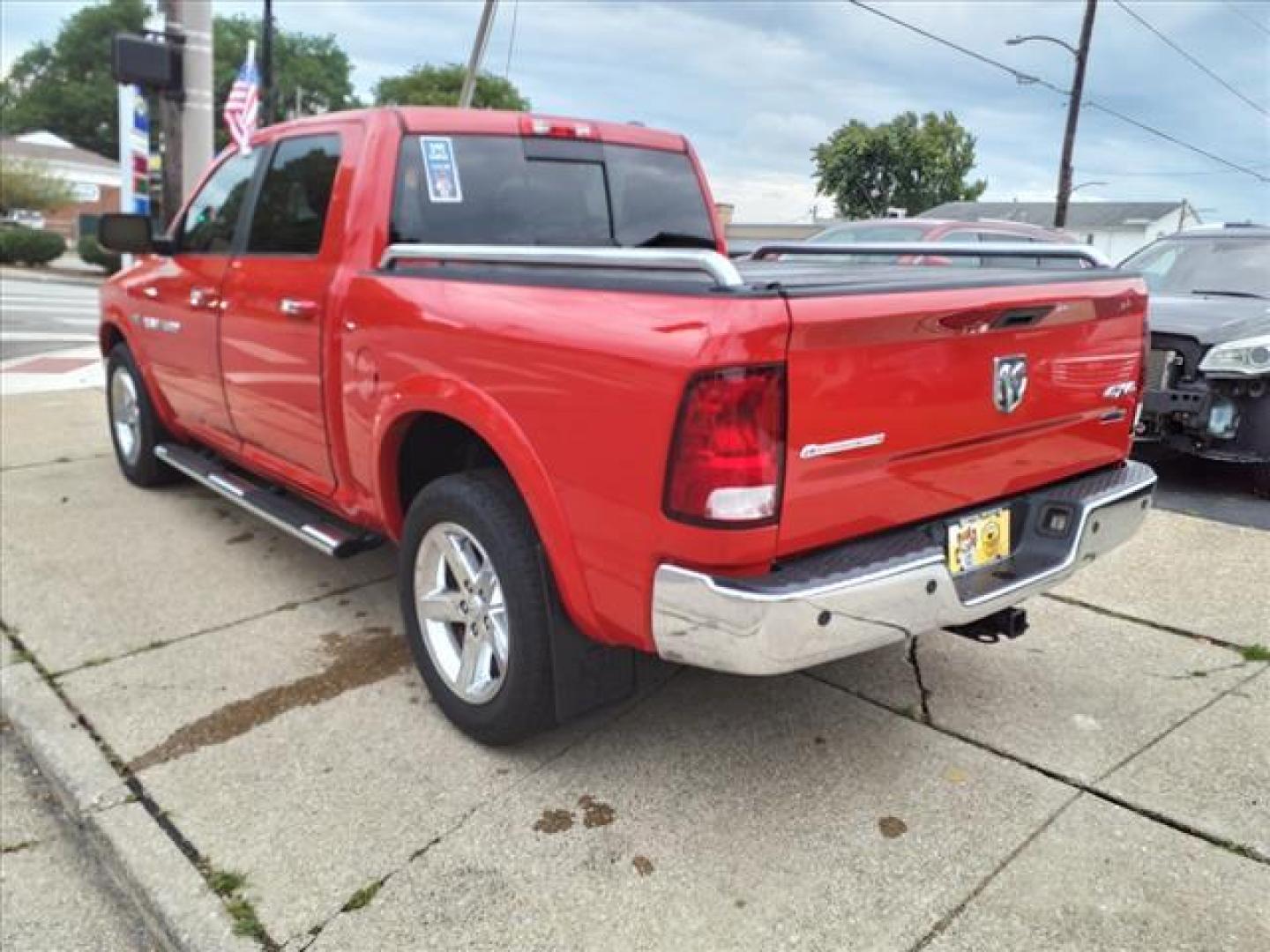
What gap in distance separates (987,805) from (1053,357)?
49.3 inches

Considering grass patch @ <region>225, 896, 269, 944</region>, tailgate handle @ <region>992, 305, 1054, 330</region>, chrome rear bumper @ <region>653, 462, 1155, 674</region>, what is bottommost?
grass patch @ <region>225, 896, 269, 944</region>

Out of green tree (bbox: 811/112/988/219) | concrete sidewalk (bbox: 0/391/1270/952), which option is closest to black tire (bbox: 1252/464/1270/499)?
concrete sidewalk (bbox: 0/391/1270/952)

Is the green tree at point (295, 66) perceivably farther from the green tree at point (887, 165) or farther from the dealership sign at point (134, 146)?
the dealership sign at point (134, 146)

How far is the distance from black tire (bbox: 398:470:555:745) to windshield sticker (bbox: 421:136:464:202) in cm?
116

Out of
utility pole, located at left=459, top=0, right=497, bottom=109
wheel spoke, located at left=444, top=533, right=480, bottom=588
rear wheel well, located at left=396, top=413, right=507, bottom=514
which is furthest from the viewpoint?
utility pole, located at left=459, top=0, right=497, bottom=109

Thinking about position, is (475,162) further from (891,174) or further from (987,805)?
(891,174)

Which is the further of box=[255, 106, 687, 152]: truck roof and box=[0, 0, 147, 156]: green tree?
box=[0, 0, 147, 156]: green tree

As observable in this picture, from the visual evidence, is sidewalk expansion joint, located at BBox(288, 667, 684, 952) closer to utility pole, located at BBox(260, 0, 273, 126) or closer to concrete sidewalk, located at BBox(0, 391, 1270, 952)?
concrete sidewalk, located at BBox(0, 391, 1270, 952)

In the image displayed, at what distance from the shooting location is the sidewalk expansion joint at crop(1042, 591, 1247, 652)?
12.5ft

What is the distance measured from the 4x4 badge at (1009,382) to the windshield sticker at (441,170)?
6.54 ft

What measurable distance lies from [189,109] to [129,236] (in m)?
5.08

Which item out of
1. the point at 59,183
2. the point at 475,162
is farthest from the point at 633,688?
the point at 59,183

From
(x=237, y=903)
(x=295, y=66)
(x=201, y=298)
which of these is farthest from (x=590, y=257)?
(x=295, y=66)

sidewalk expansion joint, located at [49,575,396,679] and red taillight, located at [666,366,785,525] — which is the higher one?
red taillight, located at [666,366,785,525]
